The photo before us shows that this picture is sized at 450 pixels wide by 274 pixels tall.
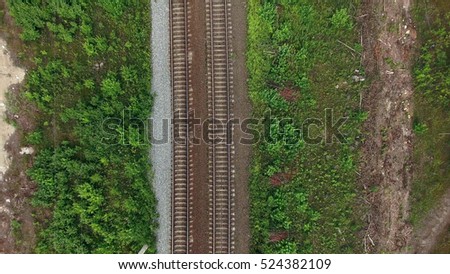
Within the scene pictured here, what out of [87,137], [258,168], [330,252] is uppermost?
[87,137]

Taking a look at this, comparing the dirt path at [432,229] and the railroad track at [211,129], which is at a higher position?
the railroad track at [211,129]

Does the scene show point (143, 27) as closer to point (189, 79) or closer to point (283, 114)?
point (189, 79)

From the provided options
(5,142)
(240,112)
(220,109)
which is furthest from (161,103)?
(5,142)

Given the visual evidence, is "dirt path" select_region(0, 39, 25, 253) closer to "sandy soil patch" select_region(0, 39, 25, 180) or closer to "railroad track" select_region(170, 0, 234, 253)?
"sandy soil patch" select_region(0, 39, 25, 180)

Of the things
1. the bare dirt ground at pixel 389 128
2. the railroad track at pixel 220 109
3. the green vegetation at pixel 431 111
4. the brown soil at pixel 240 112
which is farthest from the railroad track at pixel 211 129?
the green vegetation at pixel 431 111

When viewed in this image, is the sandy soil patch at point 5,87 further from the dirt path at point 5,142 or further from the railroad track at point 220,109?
the railroad track at point 220,109

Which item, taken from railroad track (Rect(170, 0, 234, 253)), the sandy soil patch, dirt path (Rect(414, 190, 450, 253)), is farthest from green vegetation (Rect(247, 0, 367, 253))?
the sandy soil patch
